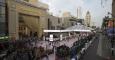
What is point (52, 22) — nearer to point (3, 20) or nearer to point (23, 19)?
point (23, 19)

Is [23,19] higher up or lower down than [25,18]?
lower down

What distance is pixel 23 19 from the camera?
6153cm

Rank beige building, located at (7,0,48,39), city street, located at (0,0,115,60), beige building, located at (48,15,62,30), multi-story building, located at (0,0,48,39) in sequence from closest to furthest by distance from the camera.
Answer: city street, located at (0,0,115,60), multi-story building, located at (0,0,48,39), beige building, located at (7,0,48,39), beige building, located at (48,15,62,30)

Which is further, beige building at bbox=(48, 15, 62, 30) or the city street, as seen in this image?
beige building at bbox=(48, 15, 62, 30)

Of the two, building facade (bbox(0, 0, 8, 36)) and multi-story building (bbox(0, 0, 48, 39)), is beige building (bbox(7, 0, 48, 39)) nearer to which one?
multi-story building (bbox(0, 0, 48, 39))

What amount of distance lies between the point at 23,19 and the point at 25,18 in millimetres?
518

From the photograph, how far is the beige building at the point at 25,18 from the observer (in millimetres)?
50031

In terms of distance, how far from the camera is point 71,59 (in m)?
19.1

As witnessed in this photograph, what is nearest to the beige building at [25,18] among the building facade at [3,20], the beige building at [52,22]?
the building facade at [3,20]

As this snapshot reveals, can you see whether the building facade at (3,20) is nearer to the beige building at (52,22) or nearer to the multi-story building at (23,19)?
the multi-story building at (23,19)

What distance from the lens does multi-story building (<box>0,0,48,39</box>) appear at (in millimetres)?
48000

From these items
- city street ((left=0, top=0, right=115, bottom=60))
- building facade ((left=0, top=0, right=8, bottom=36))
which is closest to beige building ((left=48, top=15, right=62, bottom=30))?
city street ((left=0, top=0, right=115, bottom=60))

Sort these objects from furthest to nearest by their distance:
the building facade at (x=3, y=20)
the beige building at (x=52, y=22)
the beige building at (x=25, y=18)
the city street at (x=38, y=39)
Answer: the beige building at (x=52, y=22)
the beige building at (x=25, y=18)
the building facade at (x=3, y=20)
the city street at (x=38, y=39)

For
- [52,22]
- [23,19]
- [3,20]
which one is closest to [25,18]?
[23,19]
